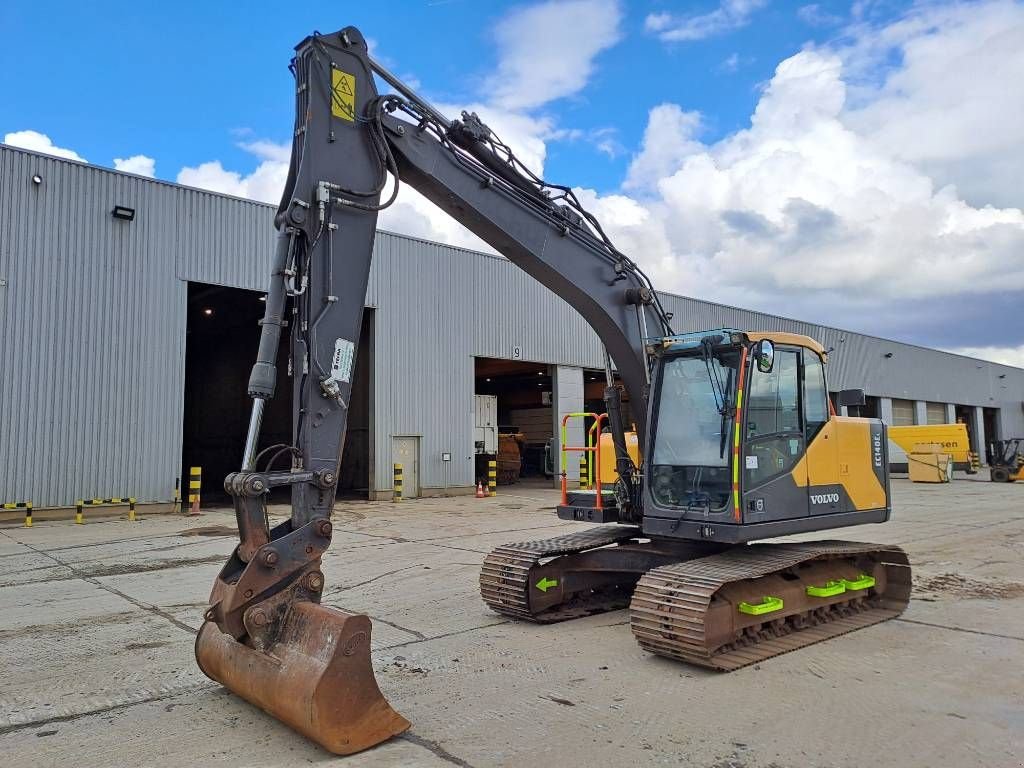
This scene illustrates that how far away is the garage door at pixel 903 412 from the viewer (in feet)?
147

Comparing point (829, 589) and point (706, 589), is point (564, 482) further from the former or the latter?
point (829, 589)

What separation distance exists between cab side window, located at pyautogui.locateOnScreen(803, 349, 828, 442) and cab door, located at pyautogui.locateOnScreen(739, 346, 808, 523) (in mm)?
89

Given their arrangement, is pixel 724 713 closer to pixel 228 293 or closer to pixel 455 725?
pixel 455 725

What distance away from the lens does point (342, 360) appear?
4.98 metres

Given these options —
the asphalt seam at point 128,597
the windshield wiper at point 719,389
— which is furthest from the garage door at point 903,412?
the asphalt seam at point 128,597

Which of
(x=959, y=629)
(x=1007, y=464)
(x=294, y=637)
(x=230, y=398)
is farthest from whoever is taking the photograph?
(x=1007, y=464)

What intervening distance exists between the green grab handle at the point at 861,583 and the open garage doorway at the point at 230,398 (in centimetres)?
1659

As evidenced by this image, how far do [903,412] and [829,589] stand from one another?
43.8 metres

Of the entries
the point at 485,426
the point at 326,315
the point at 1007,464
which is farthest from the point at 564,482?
the point at 1007,464

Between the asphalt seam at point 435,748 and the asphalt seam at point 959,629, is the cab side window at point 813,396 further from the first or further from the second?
the asphalt seam at point 435,748

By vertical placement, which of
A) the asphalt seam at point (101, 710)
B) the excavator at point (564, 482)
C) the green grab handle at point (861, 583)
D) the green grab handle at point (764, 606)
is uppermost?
the excavator at point (564, 482)

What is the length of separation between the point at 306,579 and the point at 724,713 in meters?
2.73

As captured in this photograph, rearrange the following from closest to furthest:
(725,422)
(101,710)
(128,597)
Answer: (101,710), (725,422), (128,597)

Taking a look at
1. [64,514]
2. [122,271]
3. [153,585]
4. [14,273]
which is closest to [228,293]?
[122,271]
